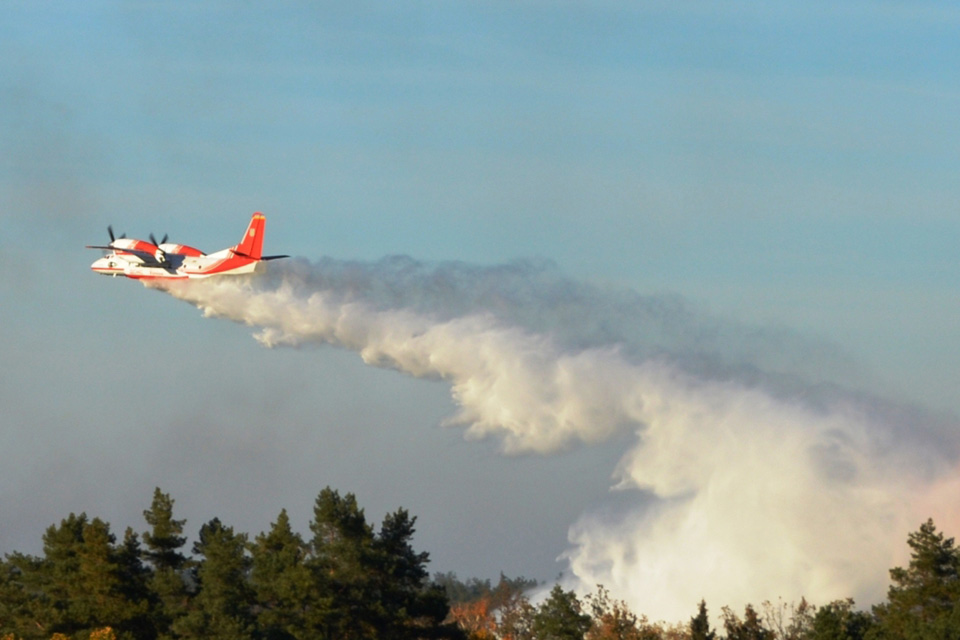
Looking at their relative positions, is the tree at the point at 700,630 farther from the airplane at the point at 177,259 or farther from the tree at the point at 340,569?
the airplane at the point at 177,259

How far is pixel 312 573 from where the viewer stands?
56844 mm

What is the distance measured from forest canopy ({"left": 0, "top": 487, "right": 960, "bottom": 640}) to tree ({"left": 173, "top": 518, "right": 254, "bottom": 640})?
0.07 metres

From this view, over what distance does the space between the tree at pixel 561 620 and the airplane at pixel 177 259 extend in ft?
74.4

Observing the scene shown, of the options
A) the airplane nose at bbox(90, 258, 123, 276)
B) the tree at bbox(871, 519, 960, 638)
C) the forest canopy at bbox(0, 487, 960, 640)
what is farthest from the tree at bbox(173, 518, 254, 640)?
the tree at bbox(871, 519, 960, 638)

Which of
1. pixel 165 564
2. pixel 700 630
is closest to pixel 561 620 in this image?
pixel 700 630

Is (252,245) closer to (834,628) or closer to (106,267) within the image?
(106,267)

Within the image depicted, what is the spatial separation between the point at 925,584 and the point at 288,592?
2635 centimetres

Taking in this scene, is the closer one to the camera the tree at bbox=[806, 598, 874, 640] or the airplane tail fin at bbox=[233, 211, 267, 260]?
the tree at bbox=[806, 598, 874, 640]

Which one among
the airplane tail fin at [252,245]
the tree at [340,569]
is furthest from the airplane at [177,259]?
the tree at [340,569]

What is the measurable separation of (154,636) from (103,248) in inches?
878

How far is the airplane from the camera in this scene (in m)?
67.4

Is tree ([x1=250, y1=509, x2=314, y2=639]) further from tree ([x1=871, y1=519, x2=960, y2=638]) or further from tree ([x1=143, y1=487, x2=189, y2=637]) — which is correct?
tree ([x1=871, y1=519, x2=960, y2=638])

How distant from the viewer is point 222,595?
188ft

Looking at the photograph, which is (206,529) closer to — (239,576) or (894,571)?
(239,576)
